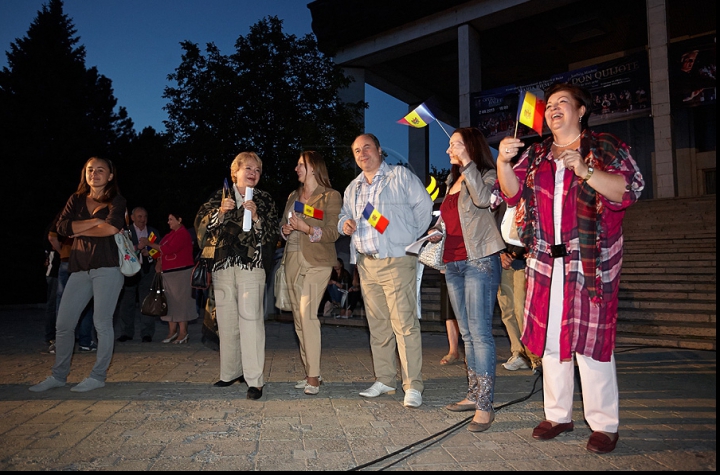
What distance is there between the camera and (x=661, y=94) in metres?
17.8

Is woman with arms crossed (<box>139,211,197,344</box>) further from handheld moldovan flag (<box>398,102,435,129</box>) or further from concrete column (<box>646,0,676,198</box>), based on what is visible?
concrete column (<box>646,0,676,198</box>)

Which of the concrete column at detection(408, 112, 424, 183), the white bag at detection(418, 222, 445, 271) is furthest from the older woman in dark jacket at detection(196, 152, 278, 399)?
the concrete column at detection(408, 112, 424, 183)

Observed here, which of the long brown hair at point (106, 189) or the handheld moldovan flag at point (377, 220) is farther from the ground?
the long brown hair at point (106, 189)

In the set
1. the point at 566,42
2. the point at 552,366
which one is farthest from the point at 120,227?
the point at 566,42

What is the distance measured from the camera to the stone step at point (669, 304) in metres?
9.12

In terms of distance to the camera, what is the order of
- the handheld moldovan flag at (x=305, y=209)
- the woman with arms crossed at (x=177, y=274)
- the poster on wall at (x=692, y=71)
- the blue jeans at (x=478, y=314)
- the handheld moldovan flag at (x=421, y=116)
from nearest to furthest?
the blue jeans at (x=478, y=314) < the handheld moldovan flag at (x=421, y=116) < the handheld moldovan flag at (x=305, y=209) < the woman with arms crossed at (x=177, y=274) < the poster on wall at (x=692, y=71)

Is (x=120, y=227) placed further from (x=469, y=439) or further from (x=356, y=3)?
(x=356, y=3)

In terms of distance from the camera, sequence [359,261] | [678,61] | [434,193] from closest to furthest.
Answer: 1. [359,261]
2. [434,193]
3. [678,61]

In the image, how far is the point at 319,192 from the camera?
5.13 m

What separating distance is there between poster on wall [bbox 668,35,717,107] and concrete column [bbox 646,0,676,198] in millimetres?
252

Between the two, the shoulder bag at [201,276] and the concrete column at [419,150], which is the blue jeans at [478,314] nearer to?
the shoulder bag at [201,276]

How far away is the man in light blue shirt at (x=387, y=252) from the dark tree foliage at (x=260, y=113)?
40.2 ft

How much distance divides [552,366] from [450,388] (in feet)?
5.94

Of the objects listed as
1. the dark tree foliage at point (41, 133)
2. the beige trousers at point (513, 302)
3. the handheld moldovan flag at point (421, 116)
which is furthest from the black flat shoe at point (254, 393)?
the dark tree foliage at point (41, 133)
